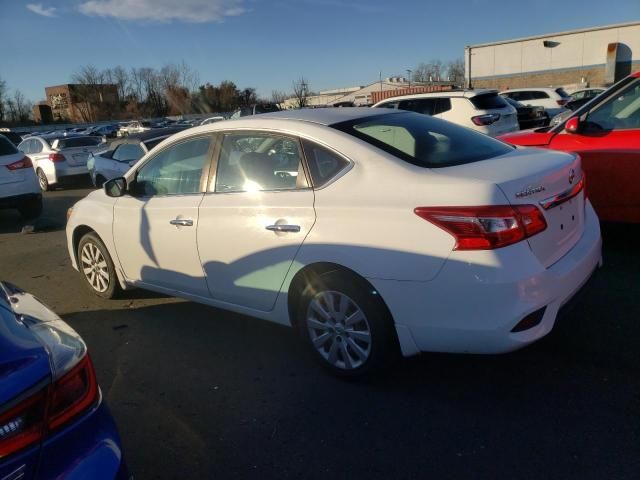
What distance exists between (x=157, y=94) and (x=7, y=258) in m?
94.0

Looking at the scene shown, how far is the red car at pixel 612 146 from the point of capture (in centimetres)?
464

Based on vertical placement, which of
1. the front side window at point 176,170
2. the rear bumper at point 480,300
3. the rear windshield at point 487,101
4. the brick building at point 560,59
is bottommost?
the rear bumper at point 480,300

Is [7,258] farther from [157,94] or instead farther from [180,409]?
[157,94]

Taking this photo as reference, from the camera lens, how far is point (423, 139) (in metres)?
3.40

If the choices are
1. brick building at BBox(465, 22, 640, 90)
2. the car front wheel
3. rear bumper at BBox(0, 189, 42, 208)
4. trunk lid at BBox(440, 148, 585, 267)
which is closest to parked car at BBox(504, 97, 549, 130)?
rear bumper at BBox(0, 189, 42, 208)

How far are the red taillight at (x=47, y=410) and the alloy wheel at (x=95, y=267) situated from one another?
127 inches

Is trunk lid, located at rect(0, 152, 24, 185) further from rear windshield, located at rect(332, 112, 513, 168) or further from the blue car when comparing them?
the blue car

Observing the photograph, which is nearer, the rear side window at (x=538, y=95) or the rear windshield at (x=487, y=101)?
the rear windshield at (x=487, y=101)

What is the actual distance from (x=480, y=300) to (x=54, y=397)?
6.17 feet

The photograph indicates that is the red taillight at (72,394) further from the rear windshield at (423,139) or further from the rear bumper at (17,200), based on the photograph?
the rear bumper at (17,200)

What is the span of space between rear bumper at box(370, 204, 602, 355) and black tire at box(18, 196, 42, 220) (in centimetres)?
873

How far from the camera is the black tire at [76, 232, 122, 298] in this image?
4.77 meters

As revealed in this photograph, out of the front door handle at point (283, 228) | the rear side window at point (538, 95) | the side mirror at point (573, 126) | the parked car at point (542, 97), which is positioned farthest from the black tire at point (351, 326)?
the rear side window at point (538, 95)

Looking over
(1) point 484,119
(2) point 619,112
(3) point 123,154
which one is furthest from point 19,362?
(3) point 123,154
